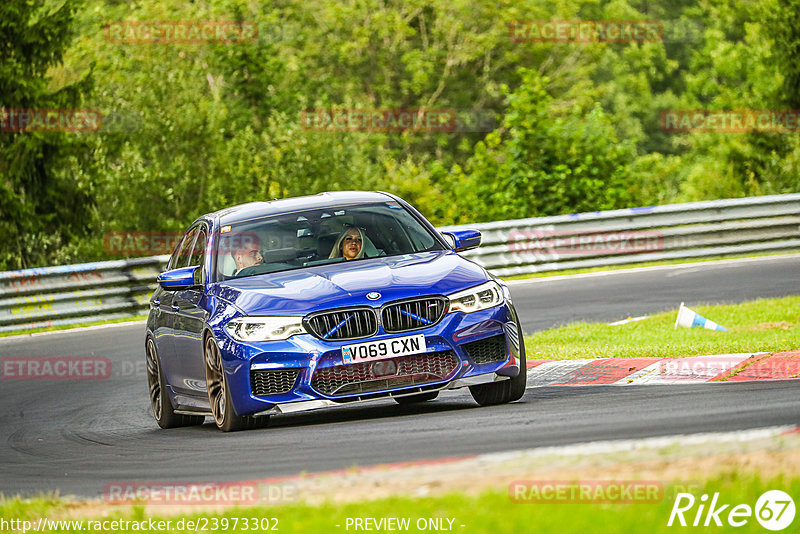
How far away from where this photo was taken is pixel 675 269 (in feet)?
70.1

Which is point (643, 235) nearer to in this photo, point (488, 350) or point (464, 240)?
point (464, 240)

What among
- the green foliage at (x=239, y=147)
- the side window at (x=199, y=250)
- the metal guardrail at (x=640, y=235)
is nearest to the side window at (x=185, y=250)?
the side window at (x=199, y=250)

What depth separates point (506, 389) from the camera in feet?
30.5

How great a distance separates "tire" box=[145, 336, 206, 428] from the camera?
1054 cm

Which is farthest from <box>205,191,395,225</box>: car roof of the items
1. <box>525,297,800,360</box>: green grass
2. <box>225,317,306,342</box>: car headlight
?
<box>525,297,800,360</box>: green grass

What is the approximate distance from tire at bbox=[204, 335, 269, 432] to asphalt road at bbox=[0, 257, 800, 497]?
136 millimetres

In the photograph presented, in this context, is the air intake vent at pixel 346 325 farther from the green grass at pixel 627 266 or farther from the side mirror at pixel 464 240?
the green grass at pixel 627 266

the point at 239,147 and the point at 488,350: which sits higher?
the point at 488,350

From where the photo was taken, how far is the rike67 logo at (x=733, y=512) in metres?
4.41

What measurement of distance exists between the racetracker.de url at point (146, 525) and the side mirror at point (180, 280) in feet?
12.4

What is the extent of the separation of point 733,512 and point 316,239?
19.2 feet

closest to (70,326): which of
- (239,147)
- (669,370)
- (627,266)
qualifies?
(627,266)

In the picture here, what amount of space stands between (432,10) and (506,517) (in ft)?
173

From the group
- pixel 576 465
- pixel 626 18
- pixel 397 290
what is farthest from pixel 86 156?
pixel 626 18
